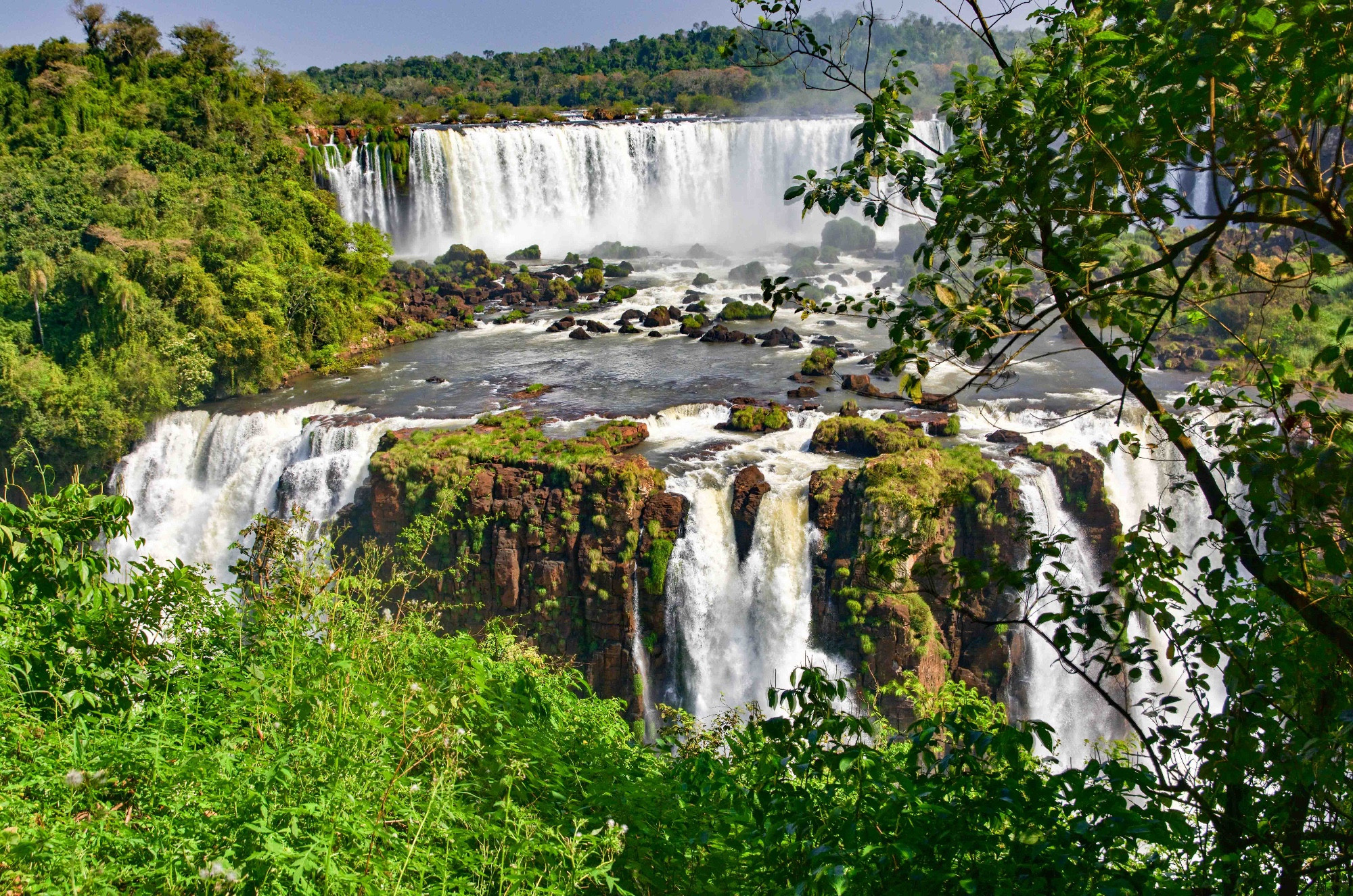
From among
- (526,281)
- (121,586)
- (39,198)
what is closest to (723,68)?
(526,281)

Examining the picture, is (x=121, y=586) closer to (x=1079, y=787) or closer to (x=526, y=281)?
(x=1079, y=787)

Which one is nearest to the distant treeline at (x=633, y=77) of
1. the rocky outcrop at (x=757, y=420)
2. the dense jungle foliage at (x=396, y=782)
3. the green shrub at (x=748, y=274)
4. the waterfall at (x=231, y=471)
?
the green shrub at (x=748, y=274)

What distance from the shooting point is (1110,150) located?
304 cm

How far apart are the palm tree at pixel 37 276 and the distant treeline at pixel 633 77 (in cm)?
1951

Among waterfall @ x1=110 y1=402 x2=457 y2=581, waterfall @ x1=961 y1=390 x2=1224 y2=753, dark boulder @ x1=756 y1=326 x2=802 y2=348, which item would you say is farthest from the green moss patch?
dark boulder @ x1=756 y1=326 x2=802 y2=348

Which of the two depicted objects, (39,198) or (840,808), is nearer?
(840,808)

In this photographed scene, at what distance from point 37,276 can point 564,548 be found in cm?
1526

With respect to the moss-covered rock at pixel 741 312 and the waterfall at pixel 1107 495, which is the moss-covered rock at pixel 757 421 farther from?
the moss-covered rock at pixel 741 312

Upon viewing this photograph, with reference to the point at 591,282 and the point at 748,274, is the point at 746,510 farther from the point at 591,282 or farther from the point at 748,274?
the point at 748,274

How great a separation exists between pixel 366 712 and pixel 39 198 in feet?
85.4

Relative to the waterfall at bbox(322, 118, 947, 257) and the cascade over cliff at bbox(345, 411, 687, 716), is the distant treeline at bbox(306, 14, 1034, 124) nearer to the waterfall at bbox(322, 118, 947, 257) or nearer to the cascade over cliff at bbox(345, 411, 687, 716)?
the waterfall at bbox(322, 118, 947, 257)

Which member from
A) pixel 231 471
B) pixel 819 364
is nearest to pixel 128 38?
pixel 231 471

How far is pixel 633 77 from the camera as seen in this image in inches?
2335

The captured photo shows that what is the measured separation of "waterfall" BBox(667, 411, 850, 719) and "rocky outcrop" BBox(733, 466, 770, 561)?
74 mm
